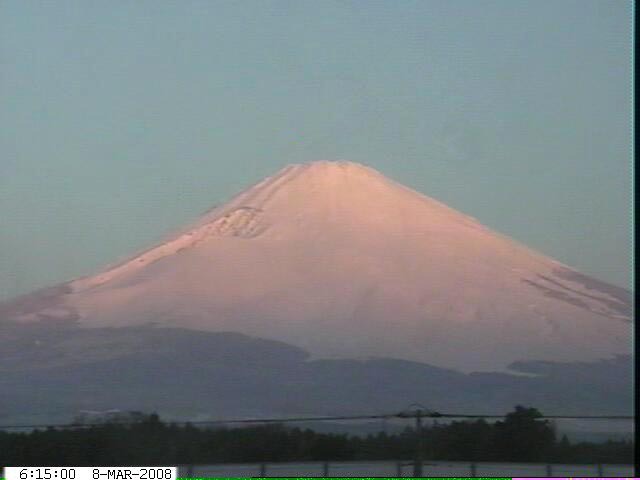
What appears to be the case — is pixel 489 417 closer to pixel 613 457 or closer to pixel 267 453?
pixel 613 457
